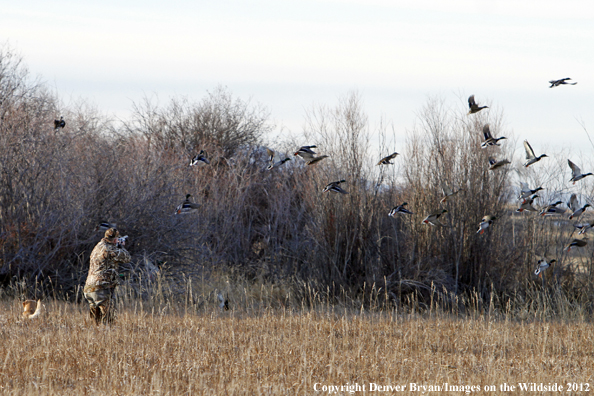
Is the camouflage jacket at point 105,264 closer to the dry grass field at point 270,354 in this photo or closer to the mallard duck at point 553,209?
the dry grass field at point 270,354

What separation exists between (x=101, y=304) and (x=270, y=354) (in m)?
2.50

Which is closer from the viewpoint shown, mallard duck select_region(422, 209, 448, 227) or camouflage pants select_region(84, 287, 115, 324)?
camouflage pants select_region(84, 287, 115, 324)

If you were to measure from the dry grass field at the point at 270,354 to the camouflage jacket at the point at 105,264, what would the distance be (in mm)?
584

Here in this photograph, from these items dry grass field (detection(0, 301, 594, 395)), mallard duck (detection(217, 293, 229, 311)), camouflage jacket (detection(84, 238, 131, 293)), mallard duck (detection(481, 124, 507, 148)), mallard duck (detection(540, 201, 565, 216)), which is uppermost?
mallard duck (detection(481, 124, 507, 148))

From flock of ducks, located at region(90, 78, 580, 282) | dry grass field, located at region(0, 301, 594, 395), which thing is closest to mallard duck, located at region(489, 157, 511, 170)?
flock of ducks, located at region(90, 78, 580, 282)

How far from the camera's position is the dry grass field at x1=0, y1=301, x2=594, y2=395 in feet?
18.2

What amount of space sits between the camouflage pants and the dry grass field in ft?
0.52

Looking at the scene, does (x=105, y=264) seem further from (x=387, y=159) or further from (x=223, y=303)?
(x=387, y=159)

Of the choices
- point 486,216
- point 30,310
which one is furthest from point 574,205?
point 30,310

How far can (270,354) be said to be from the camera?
6.68m

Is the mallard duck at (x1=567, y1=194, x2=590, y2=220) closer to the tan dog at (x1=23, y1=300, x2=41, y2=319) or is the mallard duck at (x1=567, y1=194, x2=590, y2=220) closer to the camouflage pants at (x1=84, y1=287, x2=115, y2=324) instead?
the camouflage pants at (x1=84, y1=287, x2=115, y2=324)

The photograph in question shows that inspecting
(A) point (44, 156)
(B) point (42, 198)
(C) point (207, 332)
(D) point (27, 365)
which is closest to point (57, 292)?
(B) point (42, 198)

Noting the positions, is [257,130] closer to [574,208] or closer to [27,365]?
[574,208]

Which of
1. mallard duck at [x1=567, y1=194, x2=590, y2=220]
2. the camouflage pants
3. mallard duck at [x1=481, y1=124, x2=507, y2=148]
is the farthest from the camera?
mallard duck at [x1=567, y1=194, x2=590, y2=220]
